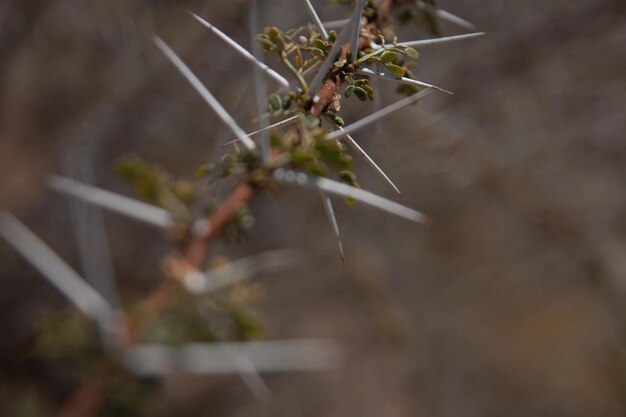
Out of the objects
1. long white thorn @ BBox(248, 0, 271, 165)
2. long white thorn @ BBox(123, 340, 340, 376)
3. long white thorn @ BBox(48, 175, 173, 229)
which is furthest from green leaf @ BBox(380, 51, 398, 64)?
long white thorn @ BBox(123, 340, 340, 376)

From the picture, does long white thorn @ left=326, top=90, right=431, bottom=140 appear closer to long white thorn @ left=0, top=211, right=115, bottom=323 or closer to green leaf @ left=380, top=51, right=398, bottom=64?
green leaf @ left=380, top=51, right=398, bottom=64

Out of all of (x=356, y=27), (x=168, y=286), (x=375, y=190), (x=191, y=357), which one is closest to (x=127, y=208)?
(x=168, y=286)

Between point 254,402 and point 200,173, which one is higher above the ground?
point 200,173

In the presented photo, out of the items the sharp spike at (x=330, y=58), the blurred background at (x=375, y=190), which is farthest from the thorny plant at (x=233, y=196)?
the blurred background at (x=375, y=190)

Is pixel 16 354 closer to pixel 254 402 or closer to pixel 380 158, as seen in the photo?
pixel 254 402

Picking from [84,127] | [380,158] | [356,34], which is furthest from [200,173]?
[84,127]

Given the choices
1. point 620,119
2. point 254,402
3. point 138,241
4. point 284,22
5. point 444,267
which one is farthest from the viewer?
point 444,267

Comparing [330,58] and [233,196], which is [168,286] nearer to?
[233,196]
